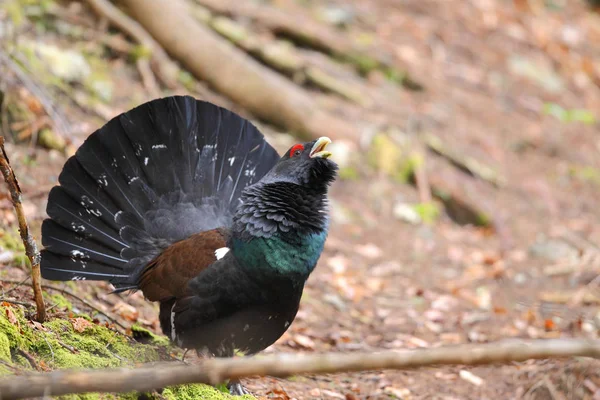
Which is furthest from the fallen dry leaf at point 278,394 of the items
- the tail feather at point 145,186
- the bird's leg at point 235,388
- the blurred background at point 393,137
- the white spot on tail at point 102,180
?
the white spot on tail at point 102,180

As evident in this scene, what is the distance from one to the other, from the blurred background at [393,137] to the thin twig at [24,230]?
17.2 inches

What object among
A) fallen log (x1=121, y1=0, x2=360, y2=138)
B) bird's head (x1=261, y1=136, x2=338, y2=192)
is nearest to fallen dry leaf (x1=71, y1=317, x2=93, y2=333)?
bird's head (x1=261, y1=136, x2=338, y2=192)

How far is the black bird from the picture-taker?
402cm

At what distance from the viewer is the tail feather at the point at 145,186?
437 centimetres

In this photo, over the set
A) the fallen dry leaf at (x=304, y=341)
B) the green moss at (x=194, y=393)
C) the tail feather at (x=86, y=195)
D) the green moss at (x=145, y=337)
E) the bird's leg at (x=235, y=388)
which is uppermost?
the tail feather at (x=86, y=195)

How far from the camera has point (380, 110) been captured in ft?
32.5

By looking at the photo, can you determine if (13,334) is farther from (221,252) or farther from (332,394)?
(332,394)

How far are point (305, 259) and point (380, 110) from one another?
624 centimetres

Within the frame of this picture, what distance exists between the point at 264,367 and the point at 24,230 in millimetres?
1813

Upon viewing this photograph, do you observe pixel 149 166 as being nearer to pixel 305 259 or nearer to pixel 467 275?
pixel 305 259

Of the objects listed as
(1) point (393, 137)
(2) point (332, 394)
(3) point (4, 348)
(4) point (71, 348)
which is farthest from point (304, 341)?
(1) point (393, 137)

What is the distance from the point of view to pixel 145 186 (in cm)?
468

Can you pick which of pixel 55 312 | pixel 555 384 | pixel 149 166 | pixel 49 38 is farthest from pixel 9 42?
pixel 555 384

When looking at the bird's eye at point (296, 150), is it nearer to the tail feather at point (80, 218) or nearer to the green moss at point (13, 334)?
the tail feather at point (80, 218)
